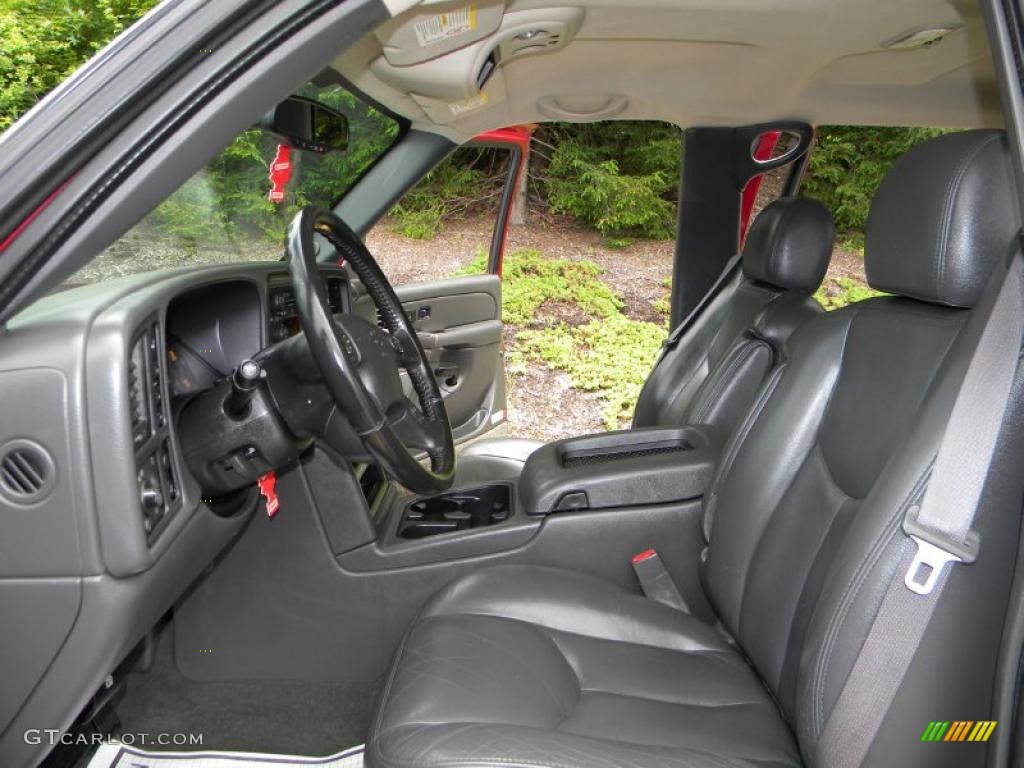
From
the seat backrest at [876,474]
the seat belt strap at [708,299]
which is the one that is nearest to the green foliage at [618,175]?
the seat belt strap at [708,299]

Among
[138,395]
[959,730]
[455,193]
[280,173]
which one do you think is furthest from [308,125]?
[455,193]

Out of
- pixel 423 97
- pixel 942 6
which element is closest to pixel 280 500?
pixel 423 97

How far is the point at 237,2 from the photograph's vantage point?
854 mm

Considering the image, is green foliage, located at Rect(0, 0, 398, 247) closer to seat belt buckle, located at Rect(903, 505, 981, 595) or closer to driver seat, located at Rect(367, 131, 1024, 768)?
driver seat, located at Rect(367, 131, 1024, 768)

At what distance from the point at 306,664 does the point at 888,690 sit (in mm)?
1224

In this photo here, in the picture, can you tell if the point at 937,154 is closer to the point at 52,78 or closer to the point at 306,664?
the point at 52,78

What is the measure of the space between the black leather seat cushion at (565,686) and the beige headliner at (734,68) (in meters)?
1.08

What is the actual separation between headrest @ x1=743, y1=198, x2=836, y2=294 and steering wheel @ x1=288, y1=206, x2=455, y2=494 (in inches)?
40.1

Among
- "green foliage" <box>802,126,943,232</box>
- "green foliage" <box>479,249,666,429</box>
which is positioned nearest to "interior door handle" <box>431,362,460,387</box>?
"green foliage" <box>479,249,666,429</box>

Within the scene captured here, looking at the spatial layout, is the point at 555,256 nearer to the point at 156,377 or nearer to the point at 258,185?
the point at 258,185

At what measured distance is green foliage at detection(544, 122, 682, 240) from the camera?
6.63m

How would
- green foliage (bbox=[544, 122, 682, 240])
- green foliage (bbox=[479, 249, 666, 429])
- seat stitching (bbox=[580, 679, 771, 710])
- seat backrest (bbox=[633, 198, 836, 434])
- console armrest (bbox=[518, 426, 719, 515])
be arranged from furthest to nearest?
green foliage (bbox=[544, 122, 682, 240])
green foliage (bbox=[479, 249, 666, 429])
seat backrest (bbox=[633, 198, 836, 434])
console armrest (bbox=[518, 426, 719, 515])
seat stitching (bbox=[580, 679, 771, 710])

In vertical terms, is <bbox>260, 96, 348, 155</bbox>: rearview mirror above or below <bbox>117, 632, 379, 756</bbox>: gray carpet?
above

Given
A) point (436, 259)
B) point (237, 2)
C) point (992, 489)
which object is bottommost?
point (436, 259)
